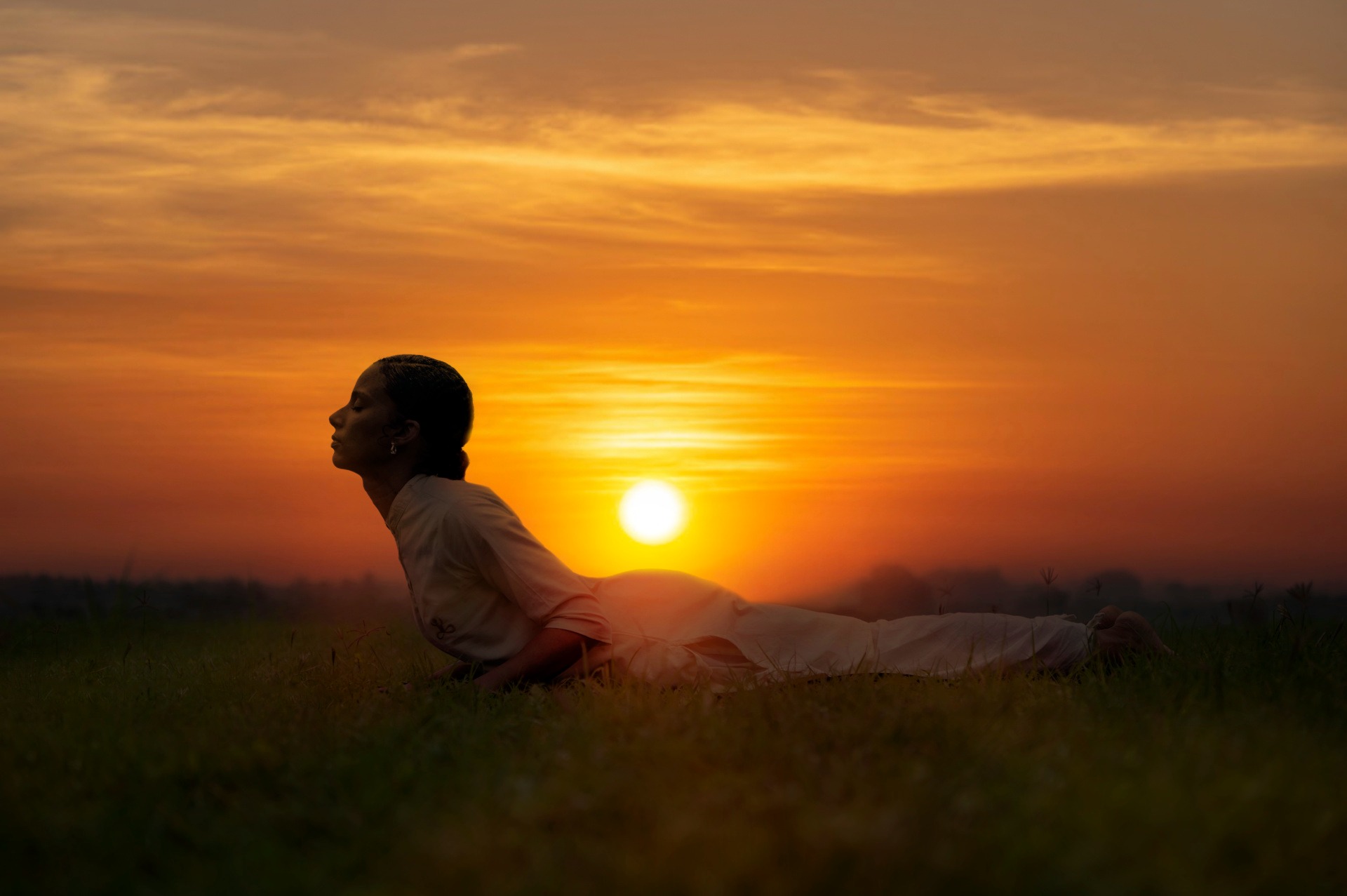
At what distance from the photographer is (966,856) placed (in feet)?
8.14

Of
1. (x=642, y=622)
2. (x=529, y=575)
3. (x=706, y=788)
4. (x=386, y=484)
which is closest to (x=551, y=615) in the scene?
(x=529, y=575)

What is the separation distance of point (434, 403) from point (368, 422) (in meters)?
0.31

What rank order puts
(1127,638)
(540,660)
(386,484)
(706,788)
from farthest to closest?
(386,484) → (1127,638) → (540,660) → (706,788)

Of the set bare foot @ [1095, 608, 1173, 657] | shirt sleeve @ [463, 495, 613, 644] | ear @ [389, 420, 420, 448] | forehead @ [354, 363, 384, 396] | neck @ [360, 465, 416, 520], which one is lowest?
bare foot @ [1095, 608, 1173, 657]

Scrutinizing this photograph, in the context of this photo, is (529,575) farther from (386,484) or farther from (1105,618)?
(1105,618)

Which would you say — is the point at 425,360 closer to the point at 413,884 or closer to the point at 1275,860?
the point at 413,884

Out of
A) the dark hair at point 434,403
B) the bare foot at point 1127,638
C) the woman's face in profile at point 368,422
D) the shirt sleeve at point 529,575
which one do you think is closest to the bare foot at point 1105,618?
the bare foot at point 1127,638

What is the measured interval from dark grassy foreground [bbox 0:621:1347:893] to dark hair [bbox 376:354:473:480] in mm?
1128

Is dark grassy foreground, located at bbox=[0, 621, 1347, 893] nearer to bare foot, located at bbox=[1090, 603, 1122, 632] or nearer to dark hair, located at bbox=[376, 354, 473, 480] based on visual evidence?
bare foot, located at bbox=[1090, 603, 1122, 632]

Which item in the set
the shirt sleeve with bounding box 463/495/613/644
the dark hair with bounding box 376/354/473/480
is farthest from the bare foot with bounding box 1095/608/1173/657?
the dark hair with bounding box 376/354/473/480

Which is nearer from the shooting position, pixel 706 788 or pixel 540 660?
pixel 706 788

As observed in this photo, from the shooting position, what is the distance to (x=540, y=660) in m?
5.37

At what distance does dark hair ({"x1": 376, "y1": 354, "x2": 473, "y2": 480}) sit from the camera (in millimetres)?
5738

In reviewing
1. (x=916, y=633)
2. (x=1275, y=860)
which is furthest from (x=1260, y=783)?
(x=916, y=633)
